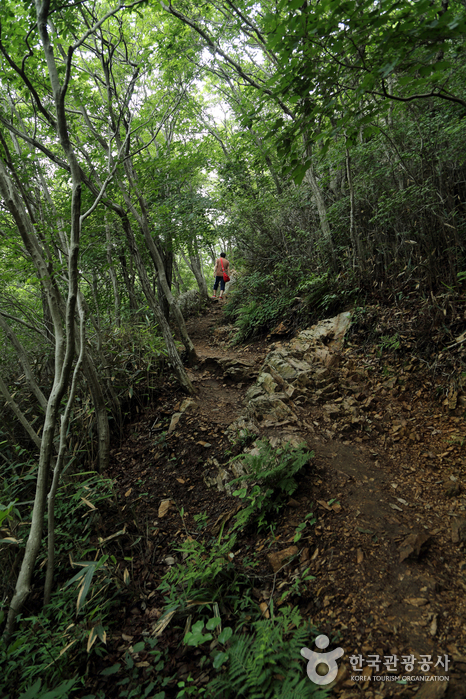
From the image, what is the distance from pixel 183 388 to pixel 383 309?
3.67 metres

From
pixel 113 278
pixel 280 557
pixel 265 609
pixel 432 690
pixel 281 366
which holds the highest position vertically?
pixel 113 278

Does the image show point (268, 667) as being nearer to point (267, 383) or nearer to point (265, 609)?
point (265, 609)

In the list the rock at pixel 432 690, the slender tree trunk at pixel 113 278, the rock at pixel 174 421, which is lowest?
the rock at pixel 432 690

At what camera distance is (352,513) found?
9.15 feet

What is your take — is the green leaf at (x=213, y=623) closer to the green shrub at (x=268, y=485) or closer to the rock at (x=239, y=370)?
the green shrub at (x=268, y=485)

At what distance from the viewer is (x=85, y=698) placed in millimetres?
1810

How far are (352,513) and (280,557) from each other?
0.75 m

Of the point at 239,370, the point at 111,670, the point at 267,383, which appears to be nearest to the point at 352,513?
the point at 111,670

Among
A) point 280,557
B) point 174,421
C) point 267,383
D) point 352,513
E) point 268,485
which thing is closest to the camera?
point 280,557

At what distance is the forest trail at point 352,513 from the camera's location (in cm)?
196

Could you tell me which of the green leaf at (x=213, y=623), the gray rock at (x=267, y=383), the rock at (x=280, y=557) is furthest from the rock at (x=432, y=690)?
the gray rock at (x=267, y=383)

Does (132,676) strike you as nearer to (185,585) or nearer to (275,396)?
(185,585)

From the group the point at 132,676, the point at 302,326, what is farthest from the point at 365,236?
the point at 132,676

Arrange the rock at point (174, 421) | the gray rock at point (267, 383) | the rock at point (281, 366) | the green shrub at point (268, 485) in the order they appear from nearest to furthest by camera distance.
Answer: the green shrub at point (268, 485) < the rock at point (174, 421) < the gray rock at point (267, 383) < the rock at point (281, 366)
